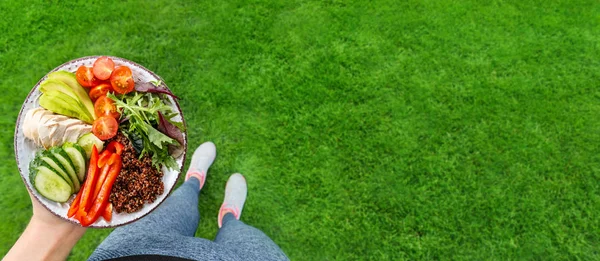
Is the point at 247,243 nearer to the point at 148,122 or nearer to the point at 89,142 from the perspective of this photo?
the point at 148,122

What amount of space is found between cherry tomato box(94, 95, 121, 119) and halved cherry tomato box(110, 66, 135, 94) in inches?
2.7

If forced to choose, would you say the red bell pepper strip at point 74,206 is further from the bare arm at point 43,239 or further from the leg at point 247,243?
the leg at point 247,243

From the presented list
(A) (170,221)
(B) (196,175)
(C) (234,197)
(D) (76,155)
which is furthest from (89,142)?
(C) (234,197)

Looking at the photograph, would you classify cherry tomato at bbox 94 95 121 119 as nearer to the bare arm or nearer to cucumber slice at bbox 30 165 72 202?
cucumber slice at bbox 30 165 72 202

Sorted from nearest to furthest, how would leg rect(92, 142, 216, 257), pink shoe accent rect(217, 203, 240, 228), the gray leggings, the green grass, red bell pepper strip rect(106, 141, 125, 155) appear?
the gray leggings, leg rect(92, 142, 216, 257), red bell pepper strip rect(106, 141, 125, 155), pink shoe accent rect(217, 203, 240, 228), the green grass

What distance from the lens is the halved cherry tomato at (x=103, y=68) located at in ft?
6.16

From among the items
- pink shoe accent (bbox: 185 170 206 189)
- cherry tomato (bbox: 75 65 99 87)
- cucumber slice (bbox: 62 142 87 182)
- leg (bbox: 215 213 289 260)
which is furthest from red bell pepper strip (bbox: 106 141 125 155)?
pink shoe accent (bbox: 185 170 206 189)

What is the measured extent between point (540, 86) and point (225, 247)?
108 inches

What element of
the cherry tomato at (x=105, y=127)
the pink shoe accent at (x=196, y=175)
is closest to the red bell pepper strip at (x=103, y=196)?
the cherry tomato at (x=105, y=127)

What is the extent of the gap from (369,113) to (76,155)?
203 centimetres

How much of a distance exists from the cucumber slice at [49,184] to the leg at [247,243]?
30.5 inches

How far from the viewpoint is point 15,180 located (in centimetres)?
283

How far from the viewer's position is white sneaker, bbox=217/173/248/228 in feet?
9.14

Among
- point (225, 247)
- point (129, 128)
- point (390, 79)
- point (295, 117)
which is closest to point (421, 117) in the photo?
point (390, 79)
